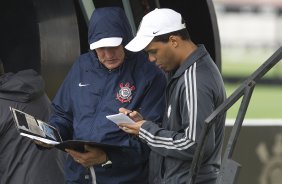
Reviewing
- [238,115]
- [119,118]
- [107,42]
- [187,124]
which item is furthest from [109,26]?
[238,115]

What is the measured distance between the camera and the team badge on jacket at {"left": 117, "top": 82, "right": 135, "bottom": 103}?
4574mm

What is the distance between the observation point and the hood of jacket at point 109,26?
4.63 m

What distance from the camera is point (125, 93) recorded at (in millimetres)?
4578

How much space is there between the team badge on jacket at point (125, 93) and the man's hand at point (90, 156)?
27cm

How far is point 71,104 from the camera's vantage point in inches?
186

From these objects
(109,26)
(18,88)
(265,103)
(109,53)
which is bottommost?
(265,103)

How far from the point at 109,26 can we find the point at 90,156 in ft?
2.16

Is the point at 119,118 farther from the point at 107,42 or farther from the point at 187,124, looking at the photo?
the point at 107,42

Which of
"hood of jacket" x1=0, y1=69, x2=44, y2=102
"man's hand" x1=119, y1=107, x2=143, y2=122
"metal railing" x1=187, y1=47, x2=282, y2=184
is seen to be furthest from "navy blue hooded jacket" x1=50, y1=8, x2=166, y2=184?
"metal railing" x1=187, y1=47, x2=282, y2=184

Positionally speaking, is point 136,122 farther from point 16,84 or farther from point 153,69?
point 16,84

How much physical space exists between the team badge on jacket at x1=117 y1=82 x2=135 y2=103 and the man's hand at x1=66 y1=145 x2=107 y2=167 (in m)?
0.27

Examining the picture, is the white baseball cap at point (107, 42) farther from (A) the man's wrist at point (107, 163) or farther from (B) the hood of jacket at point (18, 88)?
→ (B) the hood of jacket at point (18, 88)

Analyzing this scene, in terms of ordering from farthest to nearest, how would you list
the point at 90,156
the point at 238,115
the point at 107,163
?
the point at 107,163
the point at 90,156
the point at 238,115

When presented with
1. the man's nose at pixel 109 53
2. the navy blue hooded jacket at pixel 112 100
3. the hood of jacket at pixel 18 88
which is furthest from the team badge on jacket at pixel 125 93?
the hood of jacket at pixel 18 88
